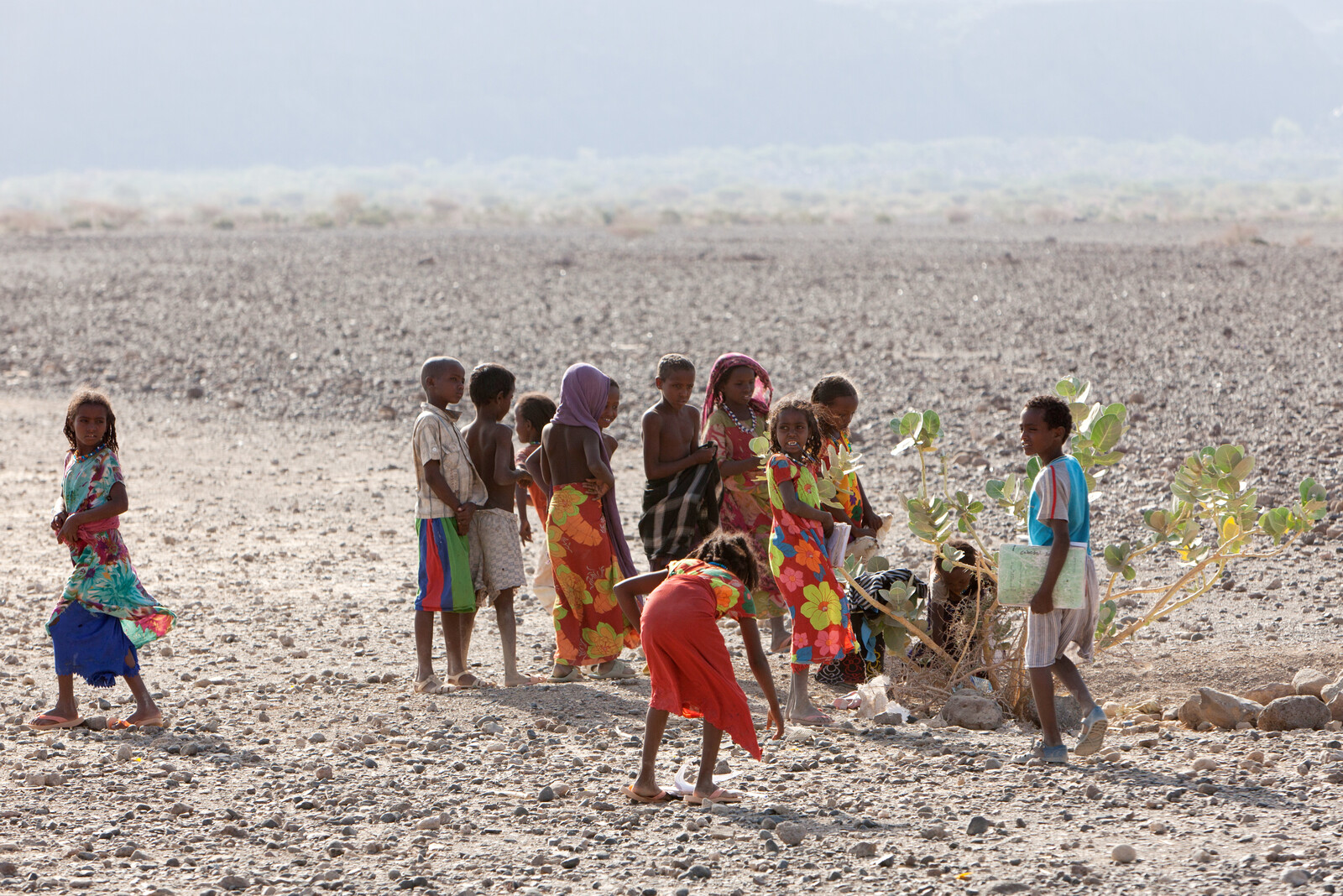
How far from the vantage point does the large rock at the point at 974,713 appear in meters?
5.87

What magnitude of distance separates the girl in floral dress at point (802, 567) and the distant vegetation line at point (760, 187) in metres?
43.7

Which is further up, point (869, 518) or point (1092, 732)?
point (869, 518)

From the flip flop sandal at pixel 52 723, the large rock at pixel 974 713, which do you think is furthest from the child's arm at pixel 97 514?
the large rock at pixel 974 713

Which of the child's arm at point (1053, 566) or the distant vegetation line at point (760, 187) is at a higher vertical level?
the distant vegetation line at point (760, 187)

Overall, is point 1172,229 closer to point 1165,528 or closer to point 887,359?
point 887,359

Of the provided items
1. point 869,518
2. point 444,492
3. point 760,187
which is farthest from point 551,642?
point 760,187

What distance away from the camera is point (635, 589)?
16.5 feet

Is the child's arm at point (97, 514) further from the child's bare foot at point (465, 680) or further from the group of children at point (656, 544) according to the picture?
the child's bare foot at point (465, 680)

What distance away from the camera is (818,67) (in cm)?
17775

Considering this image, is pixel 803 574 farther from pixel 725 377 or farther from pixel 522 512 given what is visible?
pixel 522 512

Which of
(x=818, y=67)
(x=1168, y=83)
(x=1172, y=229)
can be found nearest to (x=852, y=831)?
(x=1172, y=229)

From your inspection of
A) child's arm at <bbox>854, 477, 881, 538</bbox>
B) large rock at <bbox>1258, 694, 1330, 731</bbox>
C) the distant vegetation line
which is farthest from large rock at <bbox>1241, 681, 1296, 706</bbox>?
the distant vegetation line

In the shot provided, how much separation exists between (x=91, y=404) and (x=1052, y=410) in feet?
12.3

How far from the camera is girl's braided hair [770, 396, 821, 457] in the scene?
5.77m
